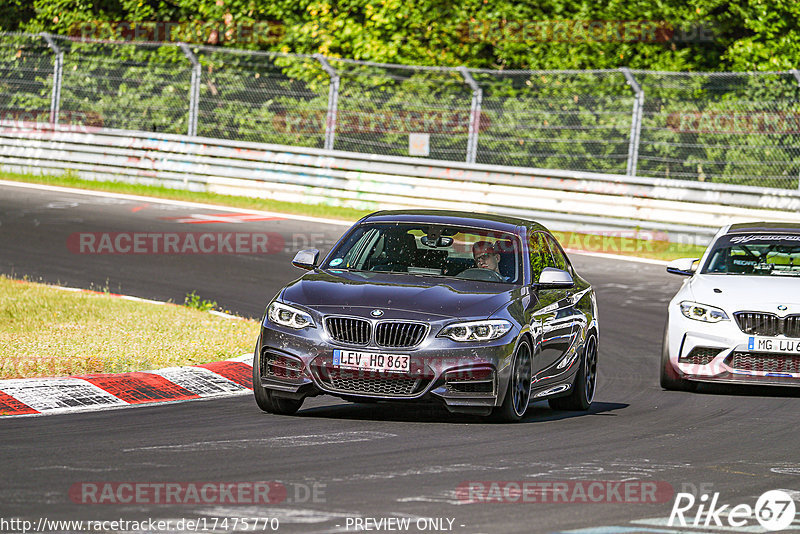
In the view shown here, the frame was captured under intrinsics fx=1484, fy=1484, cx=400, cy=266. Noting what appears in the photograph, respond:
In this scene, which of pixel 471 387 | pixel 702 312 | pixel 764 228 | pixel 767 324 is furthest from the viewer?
pixel 764 228

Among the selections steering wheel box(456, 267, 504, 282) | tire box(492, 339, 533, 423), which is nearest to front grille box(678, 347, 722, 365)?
steering wheel box(456, 267, 504, 282)

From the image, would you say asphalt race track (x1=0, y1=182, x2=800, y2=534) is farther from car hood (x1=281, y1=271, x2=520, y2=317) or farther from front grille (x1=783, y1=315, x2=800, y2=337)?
car hood (x1=281, y1=271, x2=520, y2=317)

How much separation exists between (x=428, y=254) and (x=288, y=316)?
4.71 feet

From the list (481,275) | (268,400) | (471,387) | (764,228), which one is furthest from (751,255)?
(268,400)

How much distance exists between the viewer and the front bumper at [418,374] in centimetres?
959

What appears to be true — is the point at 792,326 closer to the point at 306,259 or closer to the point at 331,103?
the point at 306,259

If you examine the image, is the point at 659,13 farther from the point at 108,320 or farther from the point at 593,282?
the point at 108,320

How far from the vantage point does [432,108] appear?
25609mm

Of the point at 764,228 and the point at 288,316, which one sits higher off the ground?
the point at 764,228

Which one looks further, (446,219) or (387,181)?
(387,181)

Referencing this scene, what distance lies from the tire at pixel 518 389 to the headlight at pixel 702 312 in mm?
2913

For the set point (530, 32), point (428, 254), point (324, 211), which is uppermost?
point (530, 32)

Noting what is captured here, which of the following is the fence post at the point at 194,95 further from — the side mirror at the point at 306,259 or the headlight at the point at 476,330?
the headlight at the point at 476,330

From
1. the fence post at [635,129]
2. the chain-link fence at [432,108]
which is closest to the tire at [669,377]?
the chain-link fence at [432,108]
